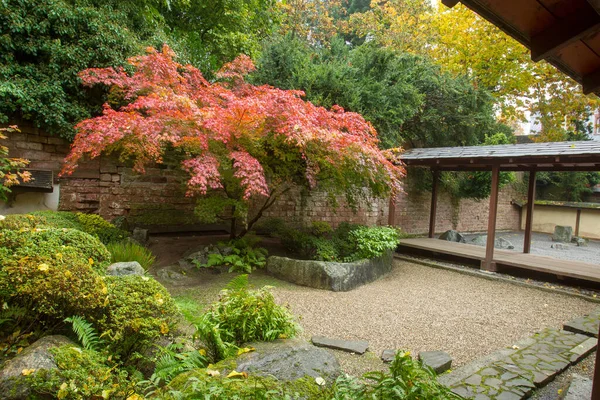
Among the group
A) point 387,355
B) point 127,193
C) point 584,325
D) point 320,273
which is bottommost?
point 387,355

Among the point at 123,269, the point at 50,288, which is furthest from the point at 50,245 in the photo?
the point at 123,269

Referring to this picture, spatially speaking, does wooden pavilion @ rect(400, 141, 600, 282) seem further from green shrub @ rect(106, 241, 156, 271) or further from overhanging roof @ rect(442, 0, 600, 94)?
green shrub @ rect(106, 241, 156, 271)

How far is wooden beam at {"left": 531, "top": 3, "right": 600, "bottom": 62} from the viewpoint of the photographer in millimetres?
1828

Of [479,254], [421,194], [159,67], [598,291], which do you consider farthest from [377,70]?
[598,291]

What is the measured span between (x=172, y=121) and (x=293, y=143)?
5.97ft

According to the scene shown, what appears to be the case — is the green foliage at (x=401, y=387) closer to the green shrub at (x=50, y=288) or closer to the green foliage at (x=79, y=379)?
the green foliage at (x=79, y=379)

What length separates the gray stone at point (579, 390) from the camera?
8.70ft

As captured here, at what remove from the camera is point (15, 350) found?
7.34 ft

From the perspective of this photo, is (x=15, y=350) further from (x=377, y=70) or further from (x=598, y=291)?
(x=377, y=70)

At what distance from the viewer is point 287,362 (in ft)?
8.21

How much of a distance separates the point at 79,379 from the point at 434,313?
14.2 ft

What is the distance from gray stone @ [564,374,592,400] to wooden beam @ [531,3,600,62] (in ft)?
7.92

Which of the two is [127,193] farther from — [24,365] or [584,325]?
[584,325]

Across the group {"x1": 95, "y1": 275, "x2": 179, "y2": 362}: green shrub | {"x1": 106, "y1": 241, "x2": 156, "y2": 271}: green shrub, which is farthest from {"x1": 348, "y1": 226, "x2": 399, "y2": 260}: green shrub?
{"x1": 95, "y1": 275, "x2": 179, "y2": 362}: green shrub
